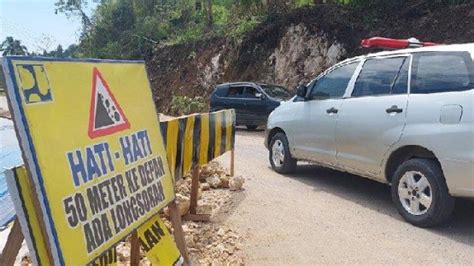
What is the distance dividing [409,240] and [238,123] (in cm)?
1039

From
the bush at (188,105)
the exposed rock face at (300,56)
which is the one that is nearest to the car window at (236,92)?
the exposed rock face at (300,56)

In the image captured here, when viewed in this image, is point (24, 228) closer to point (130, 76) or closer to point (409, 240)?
point (130, 76)

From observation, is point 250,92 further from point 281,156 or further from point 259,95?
point 281,156

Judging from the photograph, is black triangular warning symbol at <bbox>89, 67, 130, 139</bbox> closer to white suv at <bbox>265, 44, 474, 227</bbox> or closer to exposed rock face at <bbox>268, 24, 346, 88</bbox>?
white suv at <bbox>265, 44, 474, 227</bbox>

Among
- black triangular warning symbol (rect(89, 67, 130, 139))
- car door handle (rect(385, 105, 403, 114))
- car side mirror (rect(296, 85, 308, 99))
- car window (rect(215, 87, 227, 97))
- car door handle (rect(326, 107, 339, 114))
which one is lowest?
car window (rect(215, 87, 227, 97))

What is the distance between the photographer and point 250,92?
1390cm

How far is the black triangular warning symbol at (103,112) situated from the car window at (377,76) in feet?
10.8

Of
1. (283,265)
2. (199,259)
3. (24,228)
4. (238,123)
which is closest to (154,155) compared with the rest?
(24,228)

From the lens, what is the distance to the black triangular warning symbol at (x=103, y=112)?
2.30 m

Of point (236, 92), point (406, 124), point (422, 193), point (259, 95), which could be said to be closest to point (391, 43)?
point (406, 124)

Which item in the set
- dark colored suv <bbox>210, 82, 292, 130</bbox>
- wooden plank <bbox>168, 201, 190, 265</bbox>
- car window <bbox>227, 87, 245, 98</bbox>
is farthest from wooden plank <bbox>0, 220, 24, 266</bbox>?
car window <bbox>227, 87, 245, 98</bbox>

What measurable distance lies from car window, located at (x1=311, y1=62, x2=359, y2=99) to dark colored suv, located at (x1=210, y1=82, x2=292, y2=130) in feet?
23.0

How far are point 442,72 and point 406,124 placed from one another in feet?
1.96

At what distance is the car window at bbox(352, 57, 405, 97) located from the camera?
4.88 metres
